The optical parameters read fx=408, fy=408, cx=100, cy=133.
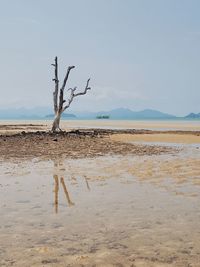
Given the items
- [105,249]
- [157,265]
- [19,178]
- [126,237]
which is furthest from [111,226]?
[19,178]

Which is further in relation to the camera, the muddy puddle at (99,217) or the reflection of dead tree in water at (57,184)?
the reflection of dead tree in water at (57,184)

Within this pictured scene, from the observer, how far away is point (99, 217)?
327 inches

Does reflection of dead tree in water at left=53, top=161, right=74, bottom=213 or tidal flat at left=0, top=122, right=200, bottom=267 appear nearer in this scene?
tidal flat at left=0, top=122, right=200, bottom=267

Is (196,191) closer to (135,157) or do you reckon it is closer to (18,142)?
(135,157)

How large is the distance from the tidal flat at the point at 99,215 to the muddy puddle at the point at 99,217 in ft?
0.05

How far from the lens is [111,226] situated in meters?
7.60

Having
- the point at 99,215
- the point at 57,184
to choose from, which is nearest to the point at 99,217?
the point at 99,215

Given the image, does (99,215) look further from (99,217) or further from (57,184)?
(57,184)

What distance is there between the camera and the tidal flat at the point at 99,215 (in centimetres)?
604

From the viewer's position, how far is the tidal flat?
604 centimetres

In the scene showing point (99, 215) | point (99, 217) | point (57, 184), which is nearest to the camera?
point (99, 217)

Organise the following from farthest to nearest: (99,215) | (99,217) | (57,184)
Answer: (57,184) → (99,215) → (99,217)

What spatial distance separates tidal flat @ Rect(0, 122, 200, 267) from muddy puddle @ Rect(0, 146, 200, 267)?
1 centimetres

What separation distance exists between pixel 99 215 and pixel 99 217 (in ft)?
0.56
